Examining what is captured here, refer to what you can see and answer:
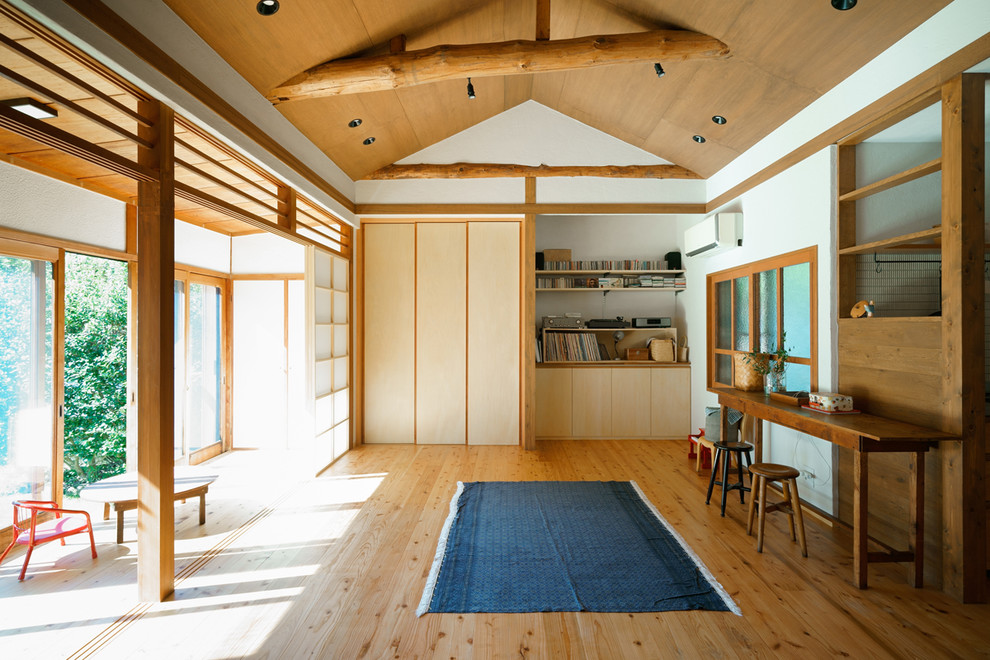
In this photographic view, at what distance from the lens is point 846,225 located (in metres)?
3.47

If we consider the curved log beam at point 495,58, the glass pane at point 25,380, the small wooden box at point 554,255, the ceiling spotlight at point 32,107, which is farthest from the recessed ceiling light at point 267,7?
the small wooden box at point 554,255

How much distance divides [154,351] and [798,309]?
14.3 feet

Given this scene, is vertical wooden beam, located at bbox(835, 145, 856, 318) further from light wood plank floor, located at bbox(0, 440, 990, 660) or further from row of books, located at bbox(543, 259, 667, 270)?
row of books, located at bbox(543, 259, 667, 270)

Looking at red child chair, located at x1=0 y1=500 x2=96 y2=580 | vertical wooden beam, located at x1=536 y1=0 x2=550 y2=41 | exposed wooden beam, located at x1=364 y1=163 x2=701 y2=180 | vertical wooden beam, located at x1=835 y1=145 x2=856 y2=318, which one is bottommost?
red child chair, located at x1=0 y1=500 x2=96 y2=580

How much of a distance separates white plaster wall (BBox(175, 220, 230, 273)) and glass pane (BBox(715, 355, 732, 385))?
18.2 ft

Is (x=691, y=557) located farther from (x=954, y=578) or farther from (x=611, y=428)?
(x=611, y=428)

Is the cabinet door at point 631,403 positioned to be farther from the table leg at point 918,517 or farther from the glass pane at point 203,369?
the glass pane at point 203,369

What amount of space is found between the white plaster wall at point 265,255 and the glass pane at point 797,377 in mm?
4982

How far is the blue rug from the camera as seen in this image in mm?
2553

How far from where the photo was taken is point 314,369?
4680 millimetres

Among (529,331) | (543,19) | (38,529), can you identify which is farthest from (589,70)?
(38,529)

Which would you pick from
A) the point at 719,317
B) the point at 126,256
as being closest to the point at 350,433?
the point at 126,256

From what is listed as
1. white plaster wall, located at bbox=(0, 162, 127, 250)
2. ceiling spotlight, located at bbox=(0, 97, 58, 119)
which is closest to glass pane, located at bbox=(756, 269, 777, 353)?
ceiling spotlight, located at bbox=(0, 97, 58, 119)

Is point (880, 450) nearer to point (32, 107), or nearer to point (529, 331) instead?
point (529, 331)
